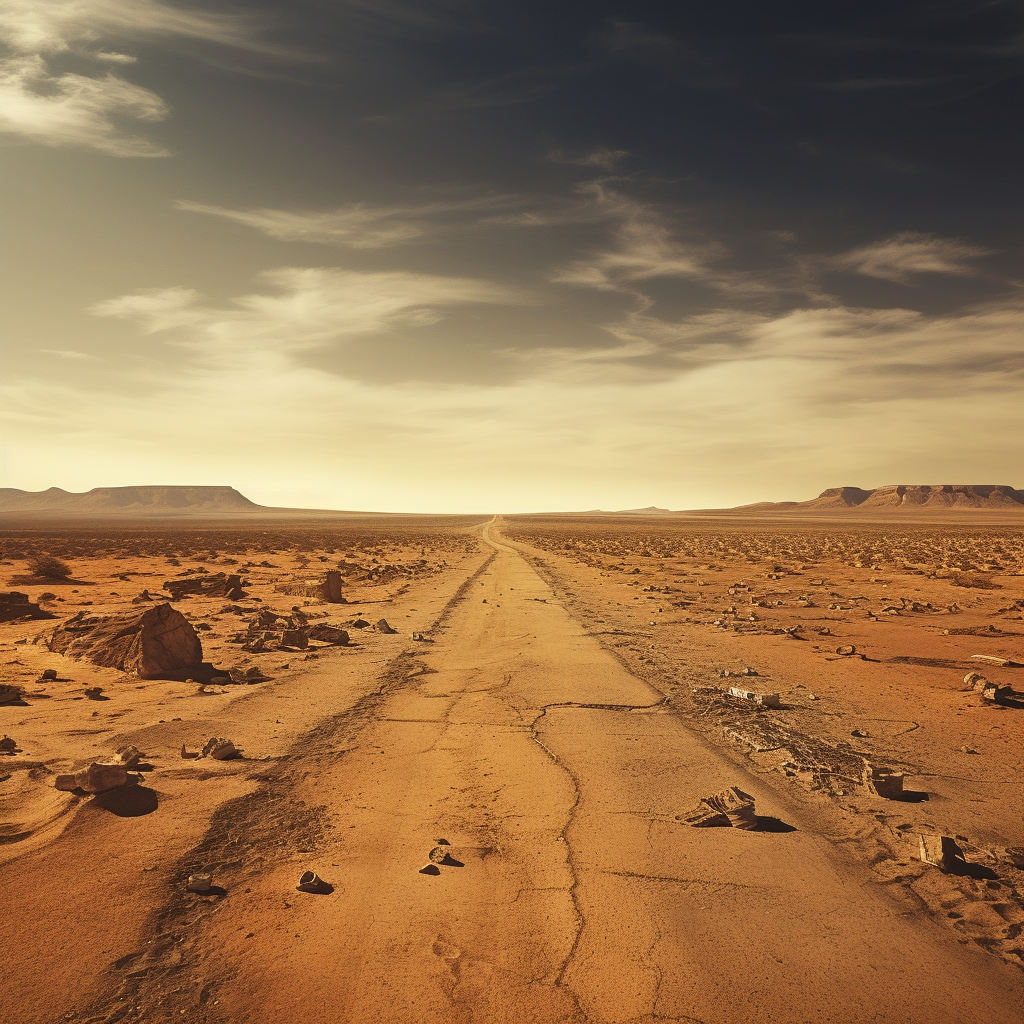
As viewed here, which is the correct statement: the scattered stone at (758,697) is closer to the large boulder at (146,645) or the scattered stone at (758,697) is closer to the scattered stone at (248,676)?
the scattered stone at (248,676)

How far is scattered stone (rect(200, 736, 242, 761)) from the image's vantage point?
6242 millimetres

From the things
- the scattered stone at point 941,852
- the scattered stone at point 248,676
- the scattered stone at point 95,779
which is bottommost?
the scattered stone at point 248,676

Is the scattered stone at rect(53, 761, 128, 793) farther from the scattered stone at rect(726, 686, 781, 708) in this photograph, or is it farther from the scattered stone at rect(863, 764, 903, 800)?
the scattered stone at rect(726, 686, 781, 708)

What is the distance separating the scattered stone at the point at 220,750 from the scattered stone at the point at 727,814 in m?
4.55

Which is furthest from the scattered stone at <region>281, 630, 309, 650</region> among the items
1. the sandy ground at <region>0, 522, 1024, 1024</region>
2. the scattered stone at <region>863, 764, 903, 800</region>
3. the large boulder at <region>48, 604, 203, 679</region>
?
the scattered stone at <region>863, 764, 903, 800</region>

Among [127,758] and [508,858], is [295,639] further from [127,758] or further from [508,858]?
[508,858]

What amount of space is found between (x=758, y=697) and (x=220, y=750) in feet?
22.7

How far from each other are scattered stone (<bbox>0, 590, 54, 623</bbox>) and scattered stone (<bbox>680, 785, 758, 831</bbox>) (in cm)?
1689

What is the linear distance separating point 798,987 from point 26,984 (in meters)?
4.18

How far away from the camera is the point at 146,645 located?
988 cm

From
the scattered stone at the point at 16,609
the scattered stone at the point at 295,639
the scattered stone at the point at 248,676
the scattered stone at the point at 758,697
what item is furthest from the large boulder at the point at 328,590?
the scattered stone at the point at 758,697

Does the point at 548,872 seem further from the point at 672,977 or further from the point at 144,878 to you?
the point at 144,878

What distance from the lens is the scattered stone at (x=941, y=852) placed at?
4.38 metres

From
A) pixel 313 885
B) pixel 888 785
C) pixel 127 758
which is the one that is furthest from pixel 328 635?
pixel 888 785
